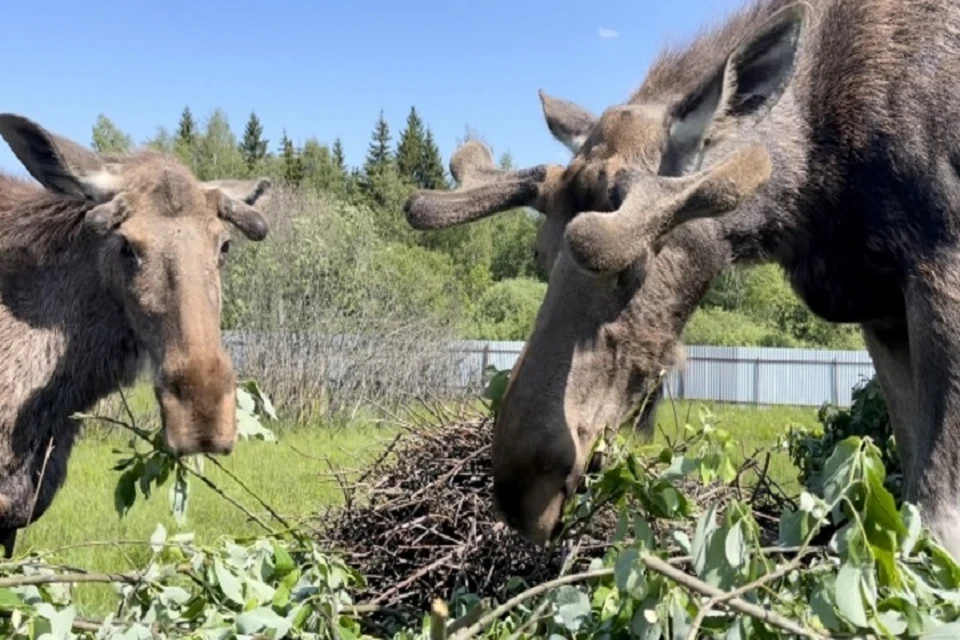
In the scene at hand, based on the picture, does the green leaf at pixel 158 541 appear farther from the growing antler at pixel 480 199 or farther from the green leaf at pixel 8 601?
the growing antler at pixel 480 199

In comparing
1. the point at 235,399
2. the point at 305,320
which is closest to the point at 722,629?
the point at 235,399

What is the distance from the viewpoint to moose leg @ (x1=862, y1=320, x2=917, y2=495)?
4750 millimetres

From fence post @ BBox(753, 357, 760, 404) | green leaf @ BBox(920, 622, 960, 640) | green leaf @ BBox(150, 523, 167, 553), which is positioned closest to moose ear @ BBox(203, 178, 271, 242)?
green leaf @ BBox(150, 523, 167, 553)

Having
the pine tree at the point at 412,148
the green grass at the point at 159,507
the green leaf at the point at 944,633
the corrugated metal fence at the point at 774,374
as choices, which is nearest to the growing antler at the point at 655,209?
the green leaf at the point at 944,633

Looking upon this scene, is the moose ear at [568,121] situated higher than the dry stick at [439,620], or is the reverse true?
the moose ear at [568,121]

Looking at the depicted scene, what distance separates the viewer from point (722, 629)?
259 cm

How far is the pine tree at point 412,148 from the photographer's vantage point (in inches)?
4193

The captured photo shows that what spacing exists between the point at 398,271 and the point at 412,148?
267 ft

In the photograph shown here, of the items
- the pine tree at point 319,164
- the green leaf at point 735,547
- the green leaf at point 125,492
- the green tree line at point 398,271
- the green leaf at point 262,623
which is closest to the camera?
the green leaf at point 735,547

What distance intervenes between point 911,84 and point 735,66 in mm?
862

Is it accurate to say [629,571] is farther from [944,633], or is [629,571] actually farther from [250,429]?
[250,429]

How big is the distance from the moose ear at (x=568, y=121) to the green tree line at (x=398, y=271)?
434 millimetres

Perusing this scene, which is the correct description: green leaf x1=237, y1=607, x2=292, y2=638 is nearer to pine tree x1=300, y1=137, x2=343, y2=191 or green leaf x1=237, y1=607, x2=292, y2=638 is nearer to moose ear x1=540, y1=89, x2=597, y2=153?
moose ear x1=540, y1=89, x2=597, y2=153

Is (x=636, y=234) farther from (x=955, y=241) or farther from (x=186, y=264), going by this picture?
(x=186, y=264)
